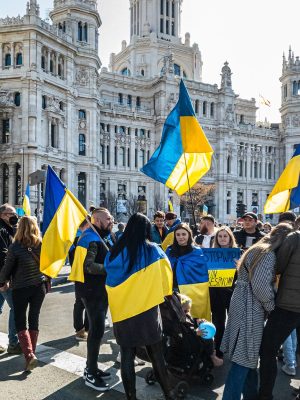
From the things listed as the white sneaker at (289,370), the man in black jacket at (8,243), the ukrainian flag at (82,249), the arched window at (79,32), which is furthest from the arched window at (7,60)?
the white sneaker at (289,370)

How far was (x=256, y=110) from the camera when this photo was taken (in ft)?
225

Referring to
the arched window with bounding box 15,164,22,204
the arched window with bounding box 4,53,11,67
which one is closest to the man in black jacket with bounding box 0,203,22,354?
the arched window with bounding box 15,164,22,204

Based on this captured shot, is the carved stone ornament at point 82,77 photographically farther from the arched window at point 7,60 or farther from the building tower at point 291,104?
the building tower at point 291,104

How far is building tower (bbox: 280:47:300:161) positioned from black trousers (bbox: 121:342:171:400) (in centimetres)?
6057

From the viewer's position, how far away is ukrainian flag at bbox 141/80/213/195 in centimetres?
852

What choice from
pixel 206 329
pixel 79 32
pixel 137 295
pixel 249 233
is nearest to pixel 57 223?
pixel 137 295

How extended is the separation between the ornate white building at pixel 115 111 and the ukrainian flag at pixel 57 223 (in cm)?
2881

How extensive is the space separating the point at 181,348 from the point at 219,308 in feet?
4.65

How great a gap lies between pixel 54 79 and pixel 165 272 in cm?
3685

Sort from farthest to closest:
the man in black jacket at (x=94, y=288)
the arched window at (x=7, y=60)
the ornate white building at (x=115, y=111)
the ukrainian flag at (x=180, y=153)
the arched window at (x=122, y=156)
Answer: the arched window at (x=122, y=156)
the arched window at (x=7, y=60)
the ornate white building at (x=115, y=111)
the ukrainian flag at (x=180, y=153)
the man in black jacket at (x=94, y=288)

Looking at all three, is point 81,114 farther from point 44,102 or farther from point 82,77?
point 44,102

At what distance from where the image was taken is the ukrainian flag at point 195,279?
19.3 feet

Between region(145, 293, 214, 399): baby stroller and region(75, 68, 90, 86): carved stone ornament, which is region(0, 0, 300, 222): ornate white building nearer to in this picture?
region(75, 68, 90, 86): carved stone ornament

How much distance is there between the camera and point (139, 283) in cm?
430
